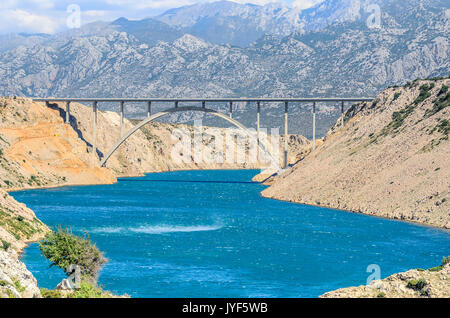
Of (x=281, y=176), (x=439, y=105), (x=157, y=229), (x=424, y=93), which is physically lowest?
(x=157, y=229)

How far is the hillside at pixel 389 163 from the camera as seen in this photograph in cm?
6819

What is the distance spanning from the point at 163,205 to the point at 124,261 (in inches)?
1552

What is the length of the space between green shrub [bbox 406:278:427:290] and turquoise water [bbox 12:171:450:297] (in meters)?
7.92

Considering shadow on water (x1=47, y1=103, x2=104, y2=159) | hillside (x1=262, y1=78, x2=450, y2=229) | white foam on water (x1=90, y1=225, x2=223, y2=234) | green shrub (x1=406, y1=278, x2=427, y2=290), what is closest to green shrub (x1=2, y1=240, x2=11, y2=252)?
white foam on water (x1=90, y1=225, x2=223, y2=234)

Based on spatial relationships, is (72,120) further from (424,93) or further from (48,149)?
(424,93)

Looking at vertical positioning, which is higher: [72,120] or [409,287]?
[72,120]

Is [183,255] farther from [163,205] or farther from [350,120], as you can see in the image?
[350,120]

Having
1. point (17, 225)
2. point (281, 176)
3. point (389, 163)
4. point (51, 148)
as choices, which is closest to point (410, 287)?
point (17, 225)

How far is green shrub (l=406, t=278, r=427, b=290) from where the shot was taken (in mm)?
30281

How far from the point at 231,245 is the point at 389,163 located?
2942cm

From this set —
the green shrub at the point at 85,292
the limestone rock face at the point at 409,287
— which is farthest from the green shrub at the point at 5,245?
the limestone rock face at the point at 409,287

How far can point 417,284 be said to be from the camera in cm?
3045

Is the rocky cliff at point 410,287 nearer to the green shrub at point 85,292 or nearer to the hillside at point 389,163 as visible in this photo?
the green shrub at point 85,292

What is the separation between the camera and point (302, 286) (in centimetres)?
3962
